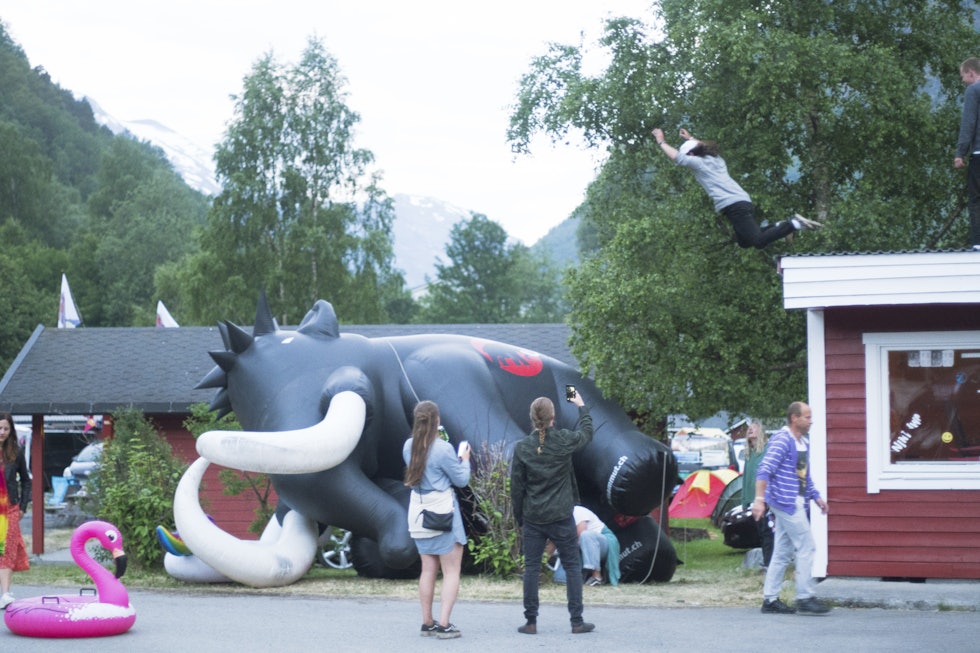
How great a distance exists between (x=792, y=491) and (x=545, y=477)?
2.07 m

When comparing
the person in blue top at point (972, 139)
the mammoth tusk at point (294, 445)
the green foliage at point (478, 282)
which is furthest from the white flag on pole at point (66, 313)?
the green foliage at point (478, 282)

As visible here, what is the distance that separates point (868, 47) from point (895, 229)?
2349mm

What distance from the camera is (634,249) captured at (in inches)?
638

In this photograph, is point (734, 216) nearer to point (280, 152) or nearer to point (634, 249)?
point (634, 249)

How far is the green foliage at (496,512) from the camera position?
13180 millimetres

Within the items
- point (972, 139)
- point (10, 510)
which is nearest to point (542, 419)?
point (10, 510)

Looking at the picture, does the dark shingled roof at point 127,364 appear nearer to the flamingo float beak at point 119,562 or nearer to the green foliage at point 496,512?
the green foliage at point 496,512

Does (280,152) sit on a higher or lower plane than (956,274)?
higher

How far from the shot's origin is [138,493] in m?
14.7

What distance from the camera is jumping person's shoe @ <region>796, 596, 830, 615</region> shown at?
10.0 metres

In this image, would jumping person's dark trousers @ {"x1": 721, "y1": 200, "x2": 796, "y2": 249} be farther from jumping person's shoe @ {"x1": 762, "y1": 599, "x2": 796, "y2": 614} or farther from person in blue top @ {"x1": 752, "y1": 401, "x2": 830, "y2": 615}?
jumping person's shoe @ {"x1": 762, "y1": 599, "x2": 796, "y2": 614}

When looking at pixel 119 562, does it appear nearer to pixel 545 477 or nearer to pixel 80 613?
pixel 80 613

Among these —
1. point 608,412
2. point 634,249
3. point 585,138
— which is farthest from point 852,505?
point 585,138

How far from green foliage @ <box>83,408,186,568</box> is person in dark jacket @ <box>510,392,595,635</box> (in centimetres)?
667
